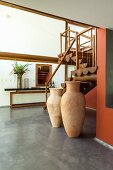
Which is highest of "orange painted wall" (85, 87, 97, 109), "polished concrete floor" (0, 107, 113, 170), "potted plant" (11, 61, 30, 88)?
"potted plant" (11, 61, 30, 88)

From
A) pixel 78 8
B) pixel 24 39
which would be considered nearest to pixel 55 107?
pixel 78 8

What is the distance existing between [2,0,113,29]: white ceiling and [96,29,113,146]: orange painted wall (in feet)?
1.77

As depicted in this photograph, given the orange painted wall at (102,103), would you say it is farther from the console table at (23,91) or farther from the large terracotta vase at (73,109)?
the console table at (23,91)

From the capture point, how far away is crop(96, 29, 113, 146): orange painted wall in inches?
115

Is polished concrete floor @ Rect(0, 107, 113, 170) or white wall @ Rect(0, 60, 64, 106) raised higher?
white wall @ Rect(0, 60, 64, 106)

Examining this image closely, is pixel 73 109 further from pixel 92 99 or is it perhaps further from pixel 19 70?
pixel 19 70

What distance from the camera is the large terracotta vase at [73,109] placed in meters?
3.30

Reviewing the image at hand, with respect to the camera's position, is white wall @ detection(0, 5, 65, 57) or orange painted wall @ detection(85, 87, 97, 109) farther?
white wall @ detection(0, 5, 65, 57)

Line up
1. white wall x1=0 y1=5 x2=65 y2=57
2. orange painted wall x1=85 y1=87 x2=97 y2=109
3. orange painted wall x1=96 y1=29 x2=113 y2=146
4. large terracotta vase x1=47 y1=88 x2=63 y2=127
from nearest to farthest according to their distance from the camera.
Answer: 1. orange painted wall x1=96 y1=29 x2=113 y2=146
2. large terracotta vase x1=47 y1=88 x2=63 y2=127
3. orange painted wall x1=85 y1=87 x2=97 y2=109
4. white wall x1=0 y1=5 x2=65 y2=57

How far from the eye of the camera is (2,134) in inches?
142

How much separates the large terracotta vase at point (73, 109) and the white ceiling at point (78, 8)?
1.39 meters

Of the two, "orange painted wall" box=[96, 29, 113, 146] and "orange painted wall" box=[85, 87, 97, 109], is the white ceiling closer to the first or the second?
"orange painted wall" box=[96, 29, 113, 146]

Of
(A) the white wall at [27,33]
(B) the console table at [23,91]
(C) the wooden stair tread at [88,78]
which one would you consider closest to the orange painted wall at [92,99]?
(B) the console table at [23,91]

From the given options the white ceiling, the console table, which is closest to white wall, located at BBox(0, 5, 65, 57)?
the console table
